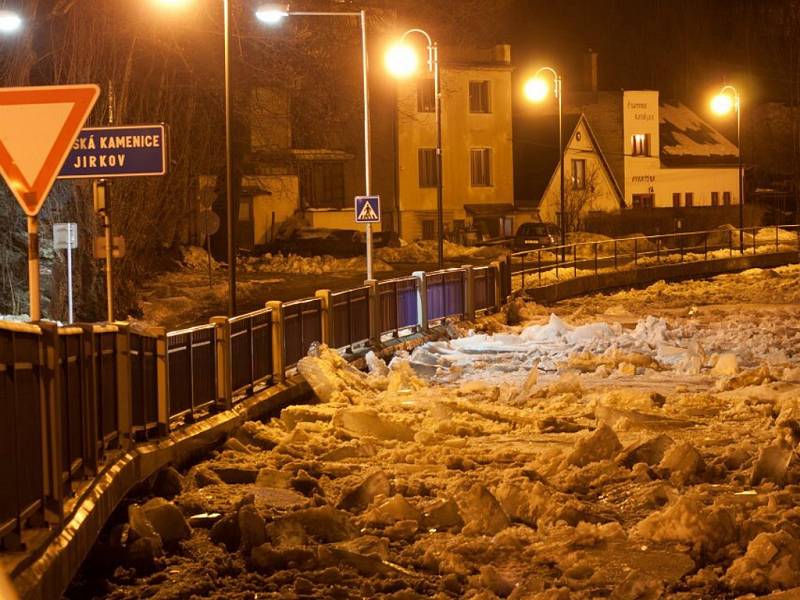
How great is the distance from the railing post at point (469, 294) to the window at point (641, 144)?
56.0 meters

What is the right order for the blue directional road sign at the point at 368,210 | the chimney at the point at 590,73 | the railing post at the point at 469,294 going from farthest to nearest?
the chimney at the point at 590,73 < the blue directional road sign at the point at 368,210 < the railing post at the point at 469,294

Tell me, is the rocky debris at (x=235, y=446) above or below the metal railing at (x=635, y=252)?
below

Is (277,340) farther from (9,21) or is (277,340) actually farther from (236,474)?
(9,21)

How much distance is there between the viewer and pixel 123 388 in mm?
11703

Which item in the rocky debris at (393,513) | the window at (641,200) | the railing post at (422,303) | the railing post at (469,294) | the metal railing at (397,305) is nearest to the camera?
the rocky debris at (393,513)

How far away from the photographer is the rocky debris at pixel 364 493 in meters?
11.4

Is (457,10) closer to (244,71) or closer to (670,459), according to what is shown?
(244,71)

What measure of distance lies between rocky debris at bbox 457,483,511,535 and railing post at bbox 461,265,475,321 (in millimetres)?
20473

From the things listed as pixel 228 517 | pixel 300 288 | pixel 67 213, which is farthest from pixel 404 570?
pixel 300 288

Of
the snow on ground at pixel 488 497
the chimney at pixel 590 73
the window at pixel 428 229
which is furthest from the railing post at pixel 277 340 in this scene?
the chimney at pixel 590 73

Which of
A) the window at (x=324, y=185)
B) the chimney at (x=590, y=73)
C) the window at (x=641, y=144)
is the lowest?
the window at (x=324, y=185)

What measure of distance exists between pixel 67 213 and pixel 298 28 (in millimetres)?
14412

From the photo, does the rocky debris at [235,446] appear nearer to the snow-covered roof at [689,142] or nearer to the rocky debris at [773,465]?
the rocky debris at [773,465]

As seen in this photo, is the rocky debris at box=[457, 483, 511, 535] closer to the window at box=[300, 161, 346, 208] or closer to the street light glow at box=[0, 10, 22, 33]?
the street light glow at box=[0, 10, 22, 33]
